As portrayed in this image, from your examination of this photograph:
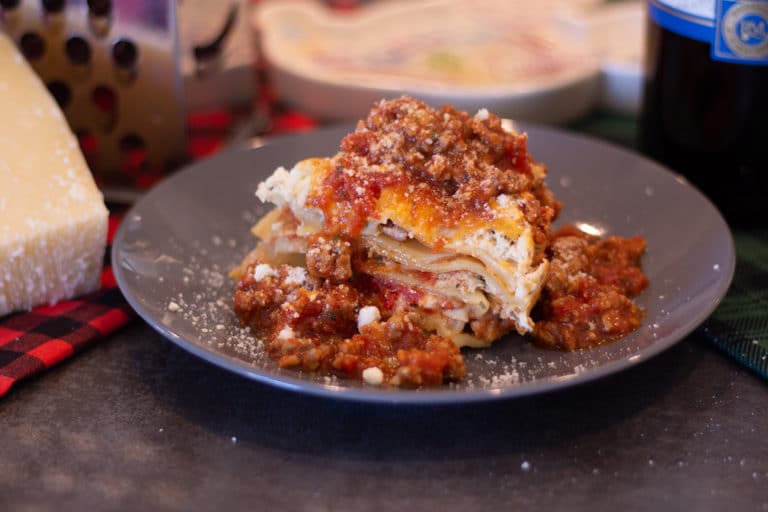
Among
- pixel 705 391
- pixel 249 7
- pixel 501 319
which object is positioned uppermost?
pixel 249 7

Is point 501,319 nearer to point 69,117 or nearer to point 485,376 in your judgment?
point 485,376

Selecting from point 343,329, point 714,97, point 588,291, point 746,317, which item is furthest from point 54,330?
point 714,97

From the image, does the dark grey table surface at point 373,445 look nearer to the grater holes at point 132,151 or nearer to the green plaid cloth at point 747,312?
the green plaid cloth at point 747,312

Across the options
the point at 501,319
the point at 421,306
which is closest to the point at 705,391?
the point at 501,319

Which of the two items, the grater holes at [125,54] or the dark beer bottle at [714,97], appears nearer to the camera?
the dark beer bottle at [714,97]

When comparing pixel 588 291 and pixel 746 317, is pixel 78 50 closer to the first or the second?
pixel 588 291

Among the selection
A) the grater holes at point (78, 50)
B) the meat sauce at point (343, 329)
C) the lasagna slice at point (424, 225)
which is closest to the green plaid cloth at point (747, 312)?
the lasagna slice at point (424, 225)
